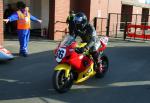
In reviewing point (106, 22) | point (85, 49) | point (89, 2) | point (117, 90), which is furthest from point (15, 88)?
point (106, 22)

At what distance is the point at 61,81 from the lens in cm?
714

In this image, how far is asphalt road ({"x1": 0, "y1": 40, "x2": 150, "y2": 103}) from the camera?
689cm

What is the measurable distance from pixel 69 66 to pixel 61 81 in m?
0.36

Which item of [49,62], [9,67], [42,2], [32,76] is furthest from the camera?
[42,2]

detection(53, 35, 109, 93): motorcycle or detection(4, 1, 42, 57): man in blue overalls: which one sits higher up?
detection(4, 1, 42, 57): man in blue overalls

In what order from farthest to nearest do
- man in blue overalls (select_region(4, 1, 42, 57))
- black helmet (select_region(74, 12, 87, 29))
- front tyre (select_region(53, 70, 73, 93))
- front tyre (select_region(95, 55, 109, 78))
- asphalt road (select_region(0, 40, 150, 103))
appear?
1. man in blue overalls (select_region(4, 1, 42, 57))
2. front tyre (select_region(95, 55, 109, 78))
3. black helmet (select_region(74, 12, 87, 29))
4. front tyre (select_region(53, 70, 73, 93))
5. asphalt road (select_region(0, 40, 150, 103))

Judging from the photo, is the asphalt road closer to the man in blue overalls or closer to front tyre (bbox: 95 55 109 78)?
front tyre (bbox: 95 55 109 78)

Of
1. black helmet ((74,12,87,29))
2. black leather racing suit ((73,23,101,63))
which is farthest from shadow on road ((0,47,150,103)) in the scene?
black helmet ((74,12,87,29))

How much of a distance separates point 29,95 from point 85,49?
5.27 feet

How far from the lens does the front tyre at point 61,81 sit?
699cm

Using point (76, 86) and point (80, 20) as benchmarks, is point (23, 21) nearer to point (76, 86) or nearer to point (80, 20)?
point (80, 20)

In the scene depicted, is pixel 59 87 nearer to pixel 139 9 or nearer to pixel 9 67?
→ pixel 9 67

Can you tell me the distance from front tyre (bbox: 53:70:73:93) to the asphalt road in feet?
0.41

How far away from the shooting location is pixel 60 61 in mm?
7137
